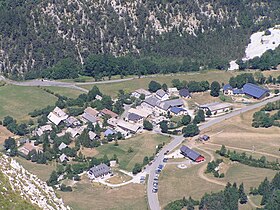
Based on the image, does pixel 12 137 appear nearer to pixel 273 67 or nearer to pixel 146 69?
pixel 146 69

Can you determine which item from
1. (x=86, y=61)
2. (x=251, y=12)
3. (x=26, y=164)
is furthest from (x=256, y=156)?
(x=251, y=12)

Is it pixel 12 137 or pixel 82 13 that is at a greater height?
pixel 82 13

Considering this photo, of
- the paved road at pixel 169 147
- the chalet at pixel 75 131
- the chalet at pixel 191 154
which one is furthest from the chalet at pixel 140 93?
the chalet at pixel 191 154

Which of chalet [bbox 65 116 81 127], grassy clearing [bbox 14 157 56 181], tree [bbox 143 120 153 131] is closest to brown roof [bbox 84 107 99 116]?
chalet [bbox 65 116 81 127]

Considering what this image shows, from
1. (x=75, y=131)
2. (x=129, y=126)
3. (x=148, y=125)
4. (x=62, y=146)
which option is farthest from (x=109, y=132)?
(x=62, y=146)

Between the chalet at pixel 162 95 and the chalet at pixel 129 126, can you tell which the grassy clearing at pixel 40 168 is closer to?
the chalet at pixel 129 126

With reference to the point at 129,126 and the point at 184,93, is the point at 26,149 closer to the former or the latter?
the point at 129,126

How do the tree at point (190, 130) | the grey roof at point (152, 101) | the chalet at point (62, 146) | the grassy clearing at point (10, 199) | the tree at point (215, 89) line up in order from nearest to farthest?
the grassy clearing at point (10, 199), the chalet at point (62, 146), the tree at point (190, 130), the grey roof at point (152, 101), the tree at point (215, 89)

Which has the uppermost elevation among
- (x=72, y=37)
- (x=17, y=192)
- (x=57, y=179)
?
(x=17, y=192)
